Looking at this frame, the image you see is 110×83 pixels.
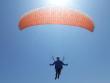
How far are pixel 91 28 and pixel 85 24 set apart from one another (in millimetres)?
581

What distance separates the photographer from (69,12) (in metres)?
64.8

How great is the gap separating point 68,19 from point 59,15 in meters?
0.67

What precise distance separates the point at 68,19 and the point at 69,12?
0.47 m

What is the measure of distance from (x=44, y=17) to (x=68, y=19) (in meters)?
1.60

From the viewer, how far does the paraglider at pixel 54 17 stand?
64.6m

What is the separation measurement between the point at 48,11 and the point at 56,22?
3.02 ft

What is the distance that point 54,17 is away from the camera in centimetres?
6494

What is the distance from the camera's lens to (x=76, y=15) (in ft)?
213

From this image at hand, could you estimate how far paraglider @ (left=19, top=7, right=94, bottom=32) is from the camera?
212 ft

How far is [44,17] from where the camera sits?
64.8m

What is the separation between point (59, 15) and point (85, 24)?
6.06 feet

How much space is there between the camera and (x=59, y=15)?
64.9m

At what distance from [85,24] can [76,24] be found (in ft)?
2.35

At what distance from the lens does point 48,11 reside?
6475 centimetres
